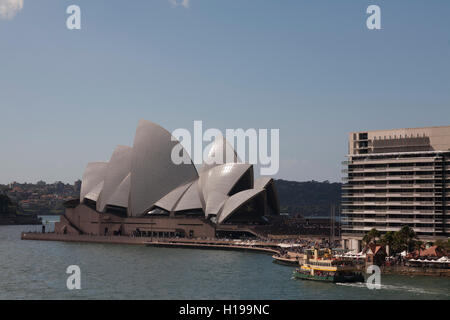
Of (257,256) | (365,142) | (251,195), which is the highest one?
(365,142)

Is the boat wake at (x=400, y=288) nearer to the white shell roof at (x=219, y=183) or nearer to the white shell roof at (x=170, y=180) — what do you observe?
the white shell roof at (x=170, y=180)

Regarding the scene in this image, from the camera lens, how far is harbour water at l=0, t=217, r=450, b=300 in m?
51.9

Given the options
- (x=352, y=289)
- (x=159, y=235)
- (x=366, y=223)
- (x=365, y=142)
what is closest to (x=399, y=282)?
(x=352, y=289)

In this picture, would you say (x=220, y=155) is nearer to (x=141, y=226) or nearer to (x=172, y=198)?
(x=172, y=198)

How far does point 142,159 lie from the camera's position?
116000 millimetres

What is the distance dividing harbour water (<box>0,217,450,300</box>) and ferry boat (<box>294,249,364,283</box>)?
91 centimetres

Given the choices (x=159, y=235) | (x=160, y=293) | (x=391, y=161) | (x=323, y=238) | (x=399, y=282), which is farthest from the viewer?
(x=159, y=235)

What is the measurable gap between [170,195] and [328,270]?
2374 inches

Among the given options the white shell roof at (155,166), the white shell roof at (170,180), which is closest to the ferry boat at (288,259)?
the white shell roof at (170,180)

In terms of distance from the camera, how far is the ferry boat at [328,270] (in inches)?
2322
